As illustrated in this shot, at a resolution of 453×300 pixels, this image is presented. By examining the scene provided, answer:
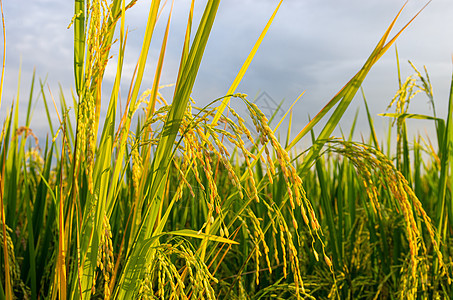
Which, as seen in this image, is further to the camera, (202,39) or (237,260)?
(237,260)

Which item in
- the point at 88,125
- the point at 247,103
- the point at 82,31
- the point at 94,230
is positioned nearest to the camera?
the point at 247,103

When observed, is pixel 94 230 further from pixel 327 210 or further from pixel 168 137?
pixel 327 210

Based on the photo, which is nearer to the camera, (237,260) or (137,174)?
(137,174)

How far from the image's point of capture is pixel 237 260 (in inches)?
90.3

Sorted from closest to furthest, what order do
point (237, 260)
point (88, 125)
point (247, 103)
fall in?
1. point (247, 103)
2. point (88, 125)
3. point (237, 260)

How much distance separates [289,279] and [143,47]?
1137 millimetres

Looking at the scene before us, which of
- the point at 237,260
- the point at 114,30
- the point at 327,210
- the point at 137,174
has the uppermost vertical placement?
the point at 114,30

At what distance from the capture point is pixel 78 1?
1.28m

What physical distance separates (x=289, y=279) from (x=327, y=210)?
0.37 metres

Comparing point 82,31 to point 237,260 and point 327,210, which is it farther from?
point 237,260

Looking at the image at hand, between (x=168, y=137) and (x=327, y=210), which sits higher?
(x=168, y=137)

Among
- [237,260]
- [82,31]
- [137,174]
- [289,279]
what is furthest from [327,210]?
[82,31]

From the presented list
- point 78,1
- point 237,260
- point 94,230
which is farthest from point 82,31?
point 237,260

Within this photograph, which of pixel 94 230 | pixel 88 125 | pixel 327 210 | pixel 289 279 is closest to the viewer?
pixel 88 125
